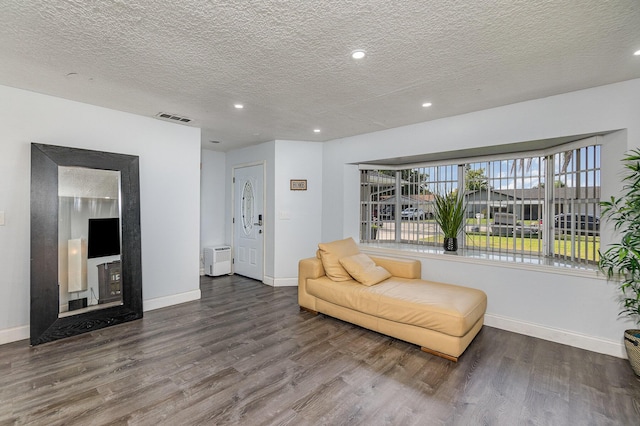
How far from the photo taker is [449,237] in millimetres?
3820

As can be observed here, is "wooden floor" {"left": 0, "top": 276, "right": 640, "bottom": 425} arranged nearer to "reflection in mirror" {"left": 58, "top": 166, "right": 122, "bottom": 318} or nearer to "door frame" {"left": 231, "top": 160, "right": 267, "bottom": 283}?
"reflection in mirror" {"left": 58, "top": 166, "right": 122, "bottom": 318}

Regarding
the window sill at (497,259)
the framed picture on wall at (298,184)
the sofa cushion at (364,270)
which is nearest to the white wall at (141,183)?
the framed picture on wall at (298,184)

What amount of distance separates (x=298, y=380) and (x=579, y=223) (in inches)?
128

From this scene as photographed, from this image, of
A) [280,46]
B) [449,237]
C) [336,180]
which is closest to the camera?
[280,46]

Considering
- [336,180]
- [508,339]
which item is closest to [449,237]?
[508,339]

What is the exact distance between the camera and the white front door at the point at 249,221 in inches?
199

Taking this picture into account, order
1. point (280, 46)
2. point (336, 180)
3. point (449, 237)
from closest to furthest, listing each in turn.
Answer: point (280, 46) → point (449, 237) → point (336, 180)

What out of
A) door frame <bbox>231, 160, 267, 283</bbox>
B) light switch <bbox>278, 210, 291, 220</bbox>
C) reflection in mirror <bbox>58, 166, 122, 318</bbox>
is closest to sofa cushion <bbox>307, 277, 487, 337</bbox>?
light switch <bbox>278, 210, 291, 220</bbox>

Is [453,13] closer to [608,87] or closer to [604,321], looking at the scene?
[608,87]

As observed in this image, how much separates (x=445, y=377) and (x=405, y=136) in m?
2.90

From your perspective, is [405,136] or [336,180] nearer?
[405,136]

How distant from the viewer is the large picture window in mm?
3018

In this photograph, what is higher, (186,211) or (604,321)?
(186,211)

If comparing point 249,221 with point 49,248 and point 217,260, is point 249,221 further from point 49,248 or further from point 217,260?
point 49,248
